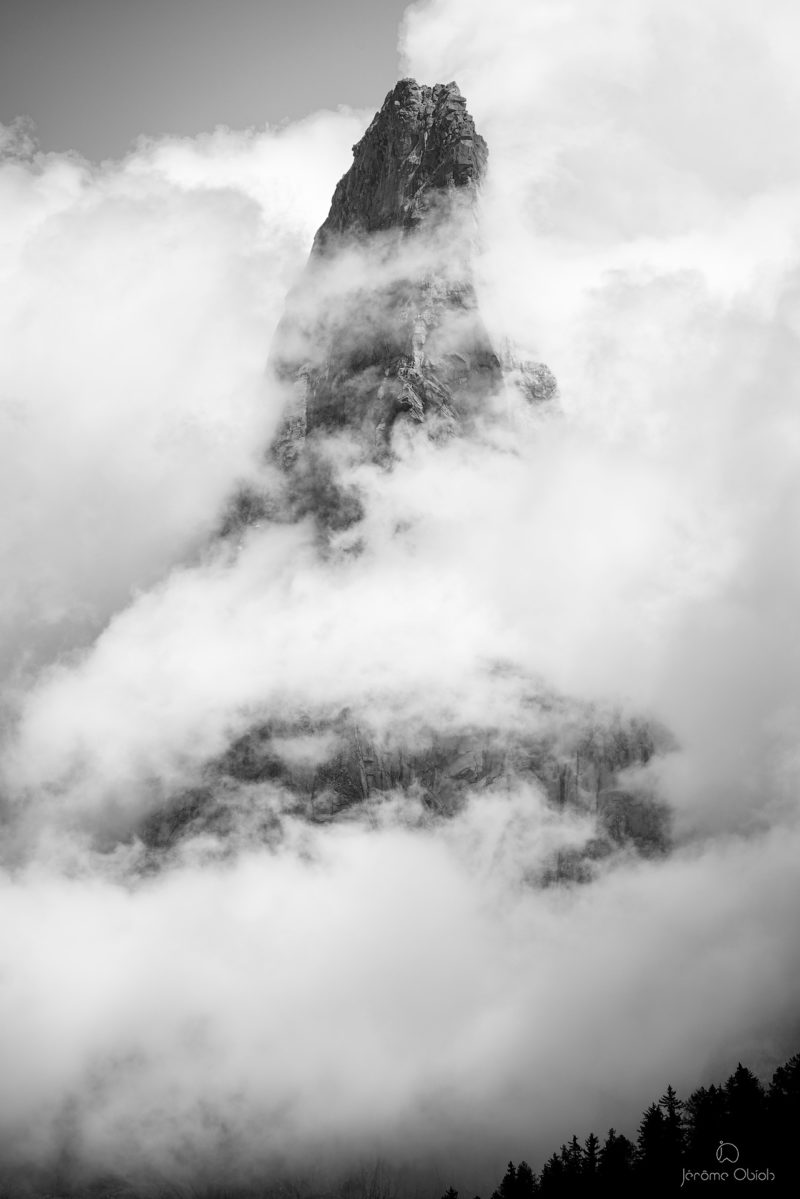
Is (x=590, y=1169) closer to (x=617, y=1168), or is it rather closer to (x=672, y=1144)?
(x=617, y=1168)

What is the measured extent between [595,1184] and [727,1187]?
1607 cm

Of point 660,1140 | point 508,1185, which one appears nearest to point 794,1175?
point 660,1140

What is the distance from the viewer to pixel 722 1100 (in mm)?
127938

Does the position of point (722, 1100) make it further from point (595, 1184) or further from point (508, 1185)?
point (508, 1185)

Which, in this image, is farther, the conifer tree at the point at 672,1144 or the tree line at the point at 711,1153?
the conifer tree at the point at 672,1144

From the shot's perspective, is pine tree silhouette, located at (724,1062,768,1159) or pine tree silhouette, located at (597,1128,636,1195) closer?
pine tree silhouette, located at (724,1062,768,1159)

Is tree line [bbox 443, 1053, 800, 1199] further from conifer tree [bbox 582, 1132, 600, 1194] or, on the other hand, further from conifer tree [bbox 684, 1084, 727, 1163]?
conifer tree [bbox 582, 1132, 600, 1194]

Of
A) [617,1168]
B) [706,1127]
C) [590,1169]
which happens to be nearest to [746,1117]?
[706,1127]

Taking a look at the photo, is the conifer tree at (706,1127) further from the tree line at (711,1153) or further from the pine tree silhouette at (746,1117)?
the pine tree silhouette at (746,1117)

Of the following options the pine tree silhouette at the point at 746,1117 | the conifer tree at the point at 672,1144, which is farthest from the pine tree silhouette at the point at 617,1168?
the pine tree silhouette at the point at 746,1117

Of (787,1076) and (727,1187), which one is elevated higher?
(787,1076)

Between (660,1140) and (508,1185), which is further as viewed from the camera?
(508,1185)

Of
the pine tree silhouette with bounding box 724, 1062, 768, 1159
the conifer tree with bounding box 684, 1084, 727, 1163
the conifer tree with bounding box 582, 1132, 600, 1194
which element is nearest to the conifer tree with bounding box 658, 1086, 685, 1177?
the conifer tree with bounding box 684, 1084, 727, 1163

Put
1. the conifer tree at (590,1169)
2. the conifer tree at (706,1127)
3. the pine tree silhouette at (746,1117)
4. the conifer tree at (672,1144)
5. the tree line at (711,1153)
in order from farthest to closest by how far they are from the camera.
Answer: the conifer tree at (590,1169)
the conifer tree at (706,1127)
the conifer tree at (672,1144)
the pine tree silhouette at (746,1117)
the tree line at (711,1153)
